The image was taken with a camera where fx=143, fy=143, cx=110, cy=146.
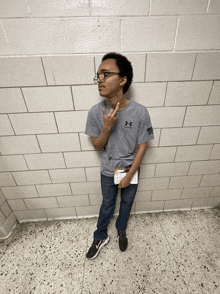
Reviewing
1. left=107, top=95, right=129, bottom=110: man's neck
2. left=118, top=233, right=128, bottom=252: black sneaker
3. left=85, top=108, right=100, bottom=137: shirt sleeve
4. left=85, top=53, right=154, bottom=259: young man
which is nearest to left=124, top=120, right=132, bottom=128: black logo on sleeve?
left=85, top=53, right=154, bottom=259: young man

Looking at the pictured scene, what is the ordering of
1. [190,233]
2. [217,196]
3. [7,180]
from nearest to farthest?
[7,180], [190,233], [217,196]

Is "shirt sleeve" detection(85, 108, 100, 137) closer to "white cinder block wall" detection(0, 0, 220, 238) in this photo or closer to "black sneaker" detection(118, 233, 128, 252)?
"white cinder block wall" detection(0, 0, 220, 238)

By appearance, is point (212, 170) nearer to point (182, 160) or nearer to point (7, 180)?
point (182, 160)

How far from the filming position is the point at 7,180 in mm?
1602

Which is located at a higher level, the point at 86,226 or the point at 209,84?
the point at 209,84

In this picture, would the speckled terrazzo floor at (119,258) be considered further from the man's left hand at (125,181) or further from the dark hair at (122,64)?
the dark hair at (122,64)

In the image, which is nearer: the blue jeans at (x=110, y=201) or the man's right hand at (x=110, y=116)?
the man's right hand at (x=110, y=116)

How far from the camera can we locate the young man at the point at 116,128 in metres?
0.96

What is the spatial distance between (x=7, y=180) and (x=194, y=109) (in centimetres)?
209

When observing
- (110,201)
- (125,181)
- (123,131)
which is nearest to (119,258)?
(110,201)

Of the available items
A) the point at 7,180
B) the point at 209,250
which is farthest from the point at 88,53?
the point at 209,250

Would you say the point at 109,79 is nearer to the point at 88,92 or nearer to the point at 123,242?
the point at 88,92

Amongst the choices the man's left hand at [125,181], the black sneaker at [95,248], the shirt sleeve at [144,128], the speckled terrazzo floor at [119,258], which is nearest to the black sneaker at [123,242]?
the speckled terrazzo floor at [119,258]

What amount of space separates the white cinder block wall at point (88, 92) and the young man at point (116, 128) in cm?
19
